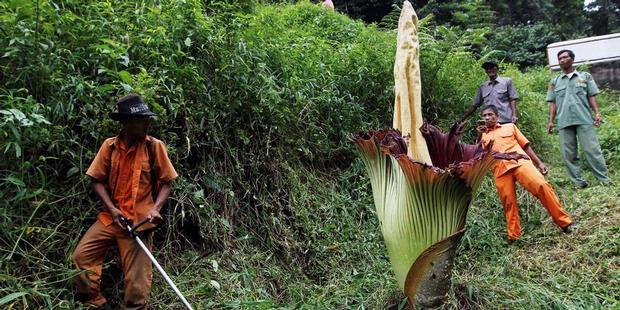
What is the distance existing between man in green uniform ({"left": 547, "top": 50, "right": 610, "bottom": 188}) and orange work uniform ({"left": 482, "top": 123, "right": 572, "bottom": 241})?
54.7 inches

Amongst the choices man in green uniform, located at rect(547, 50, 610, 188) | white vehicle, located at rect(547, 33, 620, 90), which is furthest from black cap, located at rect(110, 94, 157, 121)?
white vehicle, located at rect(547, 33, 620, 90)

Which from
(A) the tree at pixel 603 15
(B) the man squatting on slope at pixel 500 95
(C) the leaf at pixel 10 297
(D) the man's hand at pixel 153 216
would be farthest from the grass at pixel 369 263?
(A) the tree at pixel 603 15

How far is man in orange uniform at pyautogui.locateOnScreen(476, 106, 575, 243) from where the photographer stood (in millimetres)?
3934

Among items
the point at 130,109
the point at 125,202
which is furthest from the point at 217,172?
the point at 130,109

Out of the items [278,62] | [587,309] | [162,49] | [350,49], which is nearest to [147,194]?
[162,49]

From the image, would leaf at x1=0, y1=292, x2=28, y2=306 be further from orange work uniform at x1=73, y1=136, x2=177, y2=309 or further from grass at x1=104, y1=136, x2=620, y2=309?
grass at x1=104, y1=136, x2=620, y2=309

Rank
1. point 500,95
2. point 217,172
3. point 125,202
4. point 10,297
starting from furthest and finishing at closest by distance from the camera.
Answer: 1. point 500,95
2. point 217,172
3. point 125,202
4. point 10,297

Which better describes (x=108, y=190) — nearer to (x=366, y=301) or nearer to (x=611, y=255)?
(x=366, y=301)

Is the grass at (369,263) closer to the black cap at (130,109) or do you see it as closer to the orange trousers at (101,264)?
the orange trousers at (101,264)

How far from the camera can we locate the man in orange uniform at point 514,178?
3934mm

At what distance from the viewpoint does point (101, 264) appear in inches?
101

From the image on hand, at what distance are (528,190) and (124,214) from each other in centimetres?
311

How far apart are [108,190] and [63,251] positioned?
43cm

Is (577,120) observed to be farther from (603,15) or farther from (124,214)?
(603,15)
